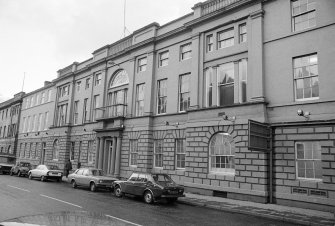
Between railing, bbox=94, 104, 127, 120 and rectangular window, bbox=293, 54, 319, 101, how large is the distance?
49.8 ft

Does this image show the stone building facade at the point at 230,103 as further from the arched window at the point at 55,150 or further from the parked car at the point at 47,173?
the arched window at the point at 55,150

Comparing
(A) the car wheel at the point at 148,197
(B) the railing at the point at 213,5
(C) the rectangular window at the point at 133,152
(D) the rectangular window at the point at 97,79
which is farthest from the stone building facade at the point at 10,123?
(A) the car wheel at the point at 148,197

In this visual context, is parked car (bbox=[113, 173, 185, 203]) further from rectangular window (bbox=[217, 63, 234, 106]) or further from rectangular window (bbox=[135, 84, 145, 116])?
rectangular window (bbox=[135, 84, 145, 116])

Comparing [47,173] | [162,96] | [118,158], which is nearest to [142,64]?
[162,96]

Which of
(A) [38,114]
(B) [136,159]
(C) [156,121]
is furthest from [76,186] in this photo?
(A) [38,114]

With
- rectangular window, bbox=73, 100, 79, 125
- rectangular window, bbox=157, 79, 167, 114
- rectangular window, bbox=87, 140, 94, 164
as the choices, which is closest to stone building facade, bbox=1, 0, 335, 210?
rectangular window, bbox=157, 79, 167, 114

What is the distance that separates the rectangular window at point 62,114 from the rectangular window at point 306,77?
1126 inches

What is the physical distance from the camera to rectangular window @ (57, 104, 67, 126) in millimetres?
36394

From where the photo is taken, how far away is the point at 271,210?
1328cm

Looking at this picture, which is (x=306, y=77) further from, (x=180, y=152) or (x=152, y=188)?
(x=152, y=188)

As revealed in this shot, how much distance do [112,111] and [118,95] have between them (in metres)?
1.85

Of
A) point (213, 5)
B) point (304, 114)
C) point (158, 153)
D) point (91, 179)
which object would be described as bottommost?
point (91, 179)

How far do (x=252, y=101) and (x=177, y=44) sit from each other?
8798 millimetres

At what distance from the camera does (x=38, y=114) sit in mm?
43656
